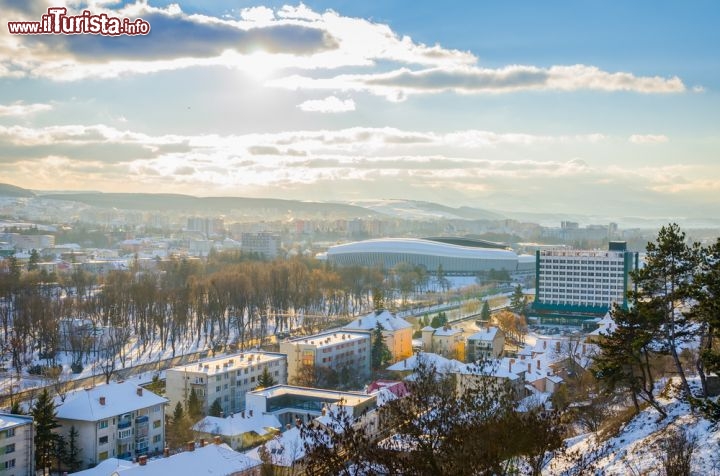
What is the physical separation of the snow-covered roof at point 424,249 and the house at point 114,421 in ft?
149

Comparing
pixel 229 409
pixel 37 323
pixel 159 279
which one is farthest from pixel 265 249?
pixel 229 409

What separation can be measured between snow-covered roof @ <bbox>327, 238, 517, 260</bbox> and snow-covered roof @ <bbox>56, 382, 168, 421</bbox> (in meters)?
45.5

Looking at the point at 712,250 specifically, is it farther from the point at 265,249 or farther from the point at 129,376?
the point at 265,249

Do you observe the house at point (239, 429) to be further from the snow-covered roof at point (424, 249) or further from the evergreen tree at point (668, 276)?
the snow-covered roof at point (424, 249)

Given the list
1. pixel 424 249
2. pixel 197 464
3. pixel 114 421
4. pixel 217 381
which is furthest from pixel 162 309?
pixel 424 249

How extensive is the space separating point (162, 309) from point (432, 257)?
34732 millimetres

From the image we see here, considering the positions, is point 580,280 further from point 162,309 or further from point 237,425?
point 237,425

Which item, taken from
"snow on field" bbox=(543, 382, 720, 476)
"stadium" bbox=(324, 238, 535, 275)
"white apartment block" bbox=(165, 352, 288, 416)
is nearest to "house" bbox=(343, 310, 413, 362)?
"white apartment block" bbox=(165, 352, 288, 416)

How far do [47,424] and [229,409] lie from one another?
6091 millimetres

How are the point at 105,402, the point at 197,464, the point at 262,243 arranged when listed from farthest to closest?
the point at 262,243 → the point at 105,402 → the point at 197,464

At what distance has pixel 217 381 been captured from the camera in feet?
64.1

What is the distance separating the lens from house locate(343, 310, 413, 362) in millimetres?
26266

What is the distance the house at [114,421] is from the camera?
49.6 feet

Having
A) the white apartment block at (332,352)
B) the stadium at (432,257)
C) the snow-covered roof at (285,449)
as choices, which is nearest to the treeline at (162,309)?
the white apartment block at (332,352)
